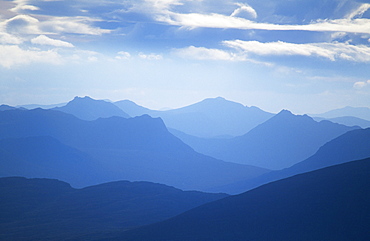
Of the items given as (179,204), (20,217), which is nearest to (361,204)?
(179,204)

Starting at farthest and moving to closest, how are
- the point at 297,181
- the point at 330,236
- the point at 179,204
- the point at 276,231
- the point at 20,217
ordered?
the point at 179,204, the point at 20,217, the point at 297,181, the point at 276,231, the point at 330,236

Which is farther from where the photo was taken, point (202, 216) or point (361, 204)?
point (202, 216)

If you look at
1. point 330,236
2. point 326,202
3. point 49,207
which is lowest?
point 330,236

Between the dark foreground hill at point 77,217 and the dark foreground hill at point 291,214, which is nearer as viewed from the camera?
the dark foreground hill at point 291,214

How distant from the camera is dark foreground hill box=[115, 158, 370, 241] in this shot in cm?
10531

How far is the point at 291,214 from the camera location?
11700cm

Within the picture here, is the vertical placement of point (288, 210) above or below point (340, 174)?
below

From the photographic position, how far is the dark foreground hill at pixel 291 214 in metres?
105

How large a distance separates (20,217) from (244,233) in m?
118

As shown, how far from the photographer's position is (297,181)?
143 meters

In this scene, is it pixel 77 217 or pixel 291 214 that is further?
pixel 77 217

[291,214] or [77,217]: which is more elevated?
[77,217]

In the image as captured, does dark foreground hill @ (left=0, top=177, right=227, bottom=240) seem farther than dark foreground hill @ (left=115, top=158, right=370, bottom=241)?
Yes

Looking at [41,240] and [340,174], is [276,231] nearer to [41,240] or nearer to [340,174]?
[340,174]
